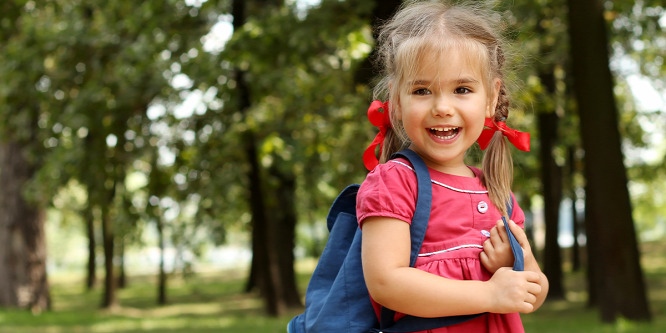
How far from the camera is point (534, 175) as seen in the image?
1666 cm

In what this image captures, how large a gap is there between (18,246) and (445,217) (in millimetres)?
16365

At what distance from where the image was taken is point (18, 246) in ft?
53.9

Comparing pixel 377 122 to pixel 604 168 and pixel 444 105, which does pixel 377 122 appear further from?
pixel 604 168

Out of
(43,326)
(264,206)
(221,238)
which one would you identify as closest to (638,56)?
(264,206)

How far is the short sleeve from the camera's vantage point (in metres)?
1.78

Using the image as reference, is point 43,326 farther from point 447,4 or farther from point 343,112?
point 447,4

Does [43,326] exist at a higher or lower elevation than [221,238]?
lower

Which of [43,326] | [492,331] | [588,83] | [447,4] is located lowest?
[43,326]

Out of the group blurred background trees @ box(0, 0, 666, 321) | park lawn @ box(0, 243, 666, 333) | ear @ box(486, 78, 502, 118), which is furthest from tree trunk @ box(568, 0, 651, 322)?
ear @ box(486, 78, 502, 118)

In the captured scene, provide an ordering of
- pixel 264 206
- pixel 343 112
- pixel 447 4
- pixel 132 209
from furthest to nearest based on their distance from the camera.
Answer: pixel 264 206
pixel 132 209
pixel 343 112
pixel 447 4

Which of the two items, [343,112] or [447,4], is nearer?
[447,4]

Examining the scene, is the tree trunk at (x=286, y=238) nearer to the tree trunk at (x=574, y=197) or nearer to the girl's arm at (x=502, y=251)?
the tree trunk at (x=574, y=197)

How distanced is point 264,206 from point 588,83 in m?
6.77

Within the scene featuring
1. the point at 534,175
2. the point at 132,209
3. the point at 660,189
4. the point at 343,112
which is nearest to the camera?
the point at 343,112
